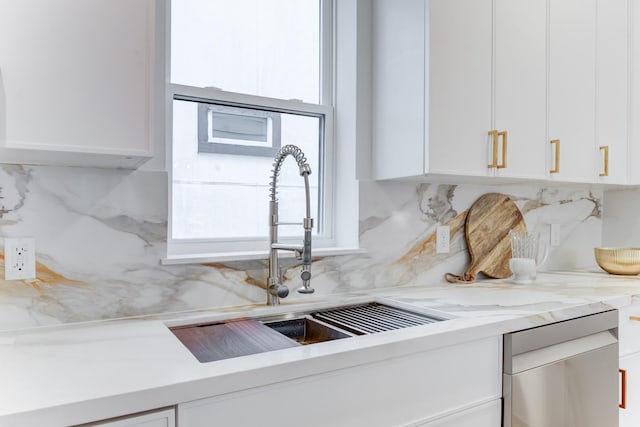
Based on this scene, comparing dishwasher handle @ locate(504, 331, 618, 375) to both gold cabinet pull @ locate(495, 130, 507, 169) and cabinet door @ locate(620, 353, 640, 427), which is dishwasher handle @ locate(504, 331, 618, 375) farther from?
gold cabinet pull @ locate(495, 130, 507, 169)

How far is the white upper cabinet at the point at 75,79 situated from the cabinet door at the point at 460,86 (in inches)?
38.1

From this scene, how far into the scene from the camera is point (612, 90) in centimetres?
214

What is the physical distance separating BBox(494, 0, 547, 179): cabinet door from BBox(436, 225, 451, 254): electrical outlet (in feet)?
1.29

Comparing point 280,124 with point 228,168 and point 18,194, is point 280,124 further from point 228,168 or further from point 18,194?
point 18,194

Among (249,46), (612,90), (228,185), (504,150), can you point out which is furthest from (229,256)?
(612,90)

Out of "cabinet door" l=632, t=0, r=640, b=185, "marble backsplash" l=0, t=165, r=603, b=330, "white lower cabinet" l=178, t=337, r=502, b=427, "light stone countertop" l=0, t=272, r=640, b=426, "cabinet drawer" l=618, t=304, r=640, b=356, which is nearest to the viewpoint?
"light stone countertop" l=0, t=272, r=640, b=426

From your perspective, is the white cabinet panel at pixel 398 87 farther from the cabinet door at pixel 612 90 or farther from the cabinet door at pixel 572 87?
the cabinet door at pixel 612 90

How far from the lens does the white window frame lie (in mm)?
1598

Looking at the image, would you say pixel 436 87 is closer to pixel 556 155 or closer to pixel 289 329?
pixel 556 155

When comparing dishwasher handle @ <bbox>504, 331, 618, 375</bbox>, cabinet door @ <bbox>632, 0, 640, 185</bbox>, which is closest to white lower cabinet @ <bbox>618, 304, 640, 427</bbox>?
dishwasher handle @ <bbox>504, 331, 618, 375</bbox>

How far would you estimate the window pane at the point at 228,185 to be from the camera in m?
1.65

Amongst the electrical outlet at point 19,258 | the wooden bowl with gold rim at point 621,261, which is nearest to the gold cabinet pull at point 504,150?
the wooden bowl with gold rim at point 621,261

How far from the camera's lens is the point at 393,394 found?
1142mm

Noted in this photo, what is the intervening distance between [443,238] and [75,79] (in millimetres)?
1569
